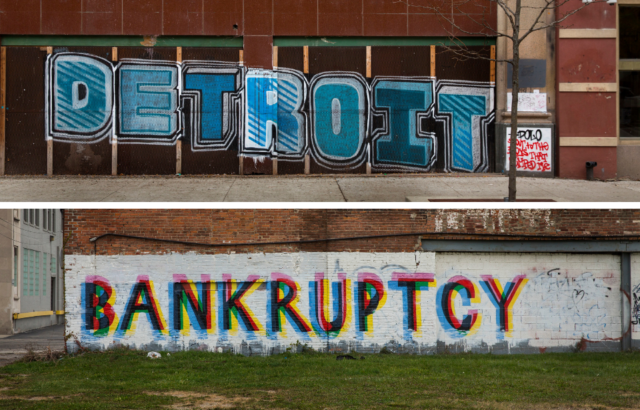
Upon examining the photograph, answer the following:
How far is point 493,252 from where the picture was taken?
15.4 m

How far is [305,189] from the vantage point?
52.5 feet

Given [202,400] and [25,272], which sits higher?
[25,272]

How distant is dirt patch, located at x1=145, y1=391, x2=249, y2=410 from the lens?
983cm

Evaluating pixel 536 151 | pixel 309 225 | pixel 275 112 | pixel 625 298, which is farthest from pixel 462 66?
pixel 625 298

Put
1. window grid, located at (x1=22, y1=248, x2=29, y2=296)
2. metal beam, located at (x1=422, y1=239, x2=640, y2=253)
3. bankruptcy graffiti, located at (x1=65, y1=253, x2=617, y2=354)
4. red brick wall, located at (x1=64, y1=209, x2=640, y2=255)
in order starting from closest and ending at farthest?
red brick wall, located at (x1=64, y1=209, x2=640, y2=255) → bankruptcy graffiti, located at (x1=65, y1=253, x2=617, y2=354) → metal beam, located at (x1=422, y1=239, x2=640, y2=253) → window grid, located at (x1=22, y1=248, x2=29, y2=296)

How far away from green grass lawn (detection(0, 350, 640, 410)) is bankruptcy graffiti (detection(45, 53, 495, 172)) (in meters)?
6.00

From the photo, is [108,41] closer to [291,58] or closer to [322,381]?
[291,58]

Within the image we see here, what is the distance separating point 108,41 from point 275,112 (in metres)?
4.96

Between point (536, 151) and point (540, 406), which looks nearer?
point (540, 406)

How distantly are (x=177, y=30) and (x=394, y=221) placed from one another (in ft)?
26.6

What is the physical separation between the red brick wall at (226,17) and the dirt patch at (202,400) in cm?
1062

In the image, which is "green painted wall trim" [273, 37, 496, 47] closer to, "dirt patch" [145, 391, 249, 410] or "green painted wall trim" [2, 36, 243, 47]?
"green painted wall trim" [2, 36, 243, 47]

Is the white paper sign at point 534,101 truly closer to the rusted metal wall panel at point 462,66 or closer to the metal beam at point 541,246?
the rusted metal wall panel at point 462,66

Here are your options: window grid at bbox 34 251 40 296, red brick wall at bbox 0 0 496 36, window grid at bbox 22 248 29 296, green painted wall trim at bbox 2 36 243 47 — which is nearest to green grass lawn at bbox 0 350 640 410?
green painted wall trim at bbox 2 36 243 47
